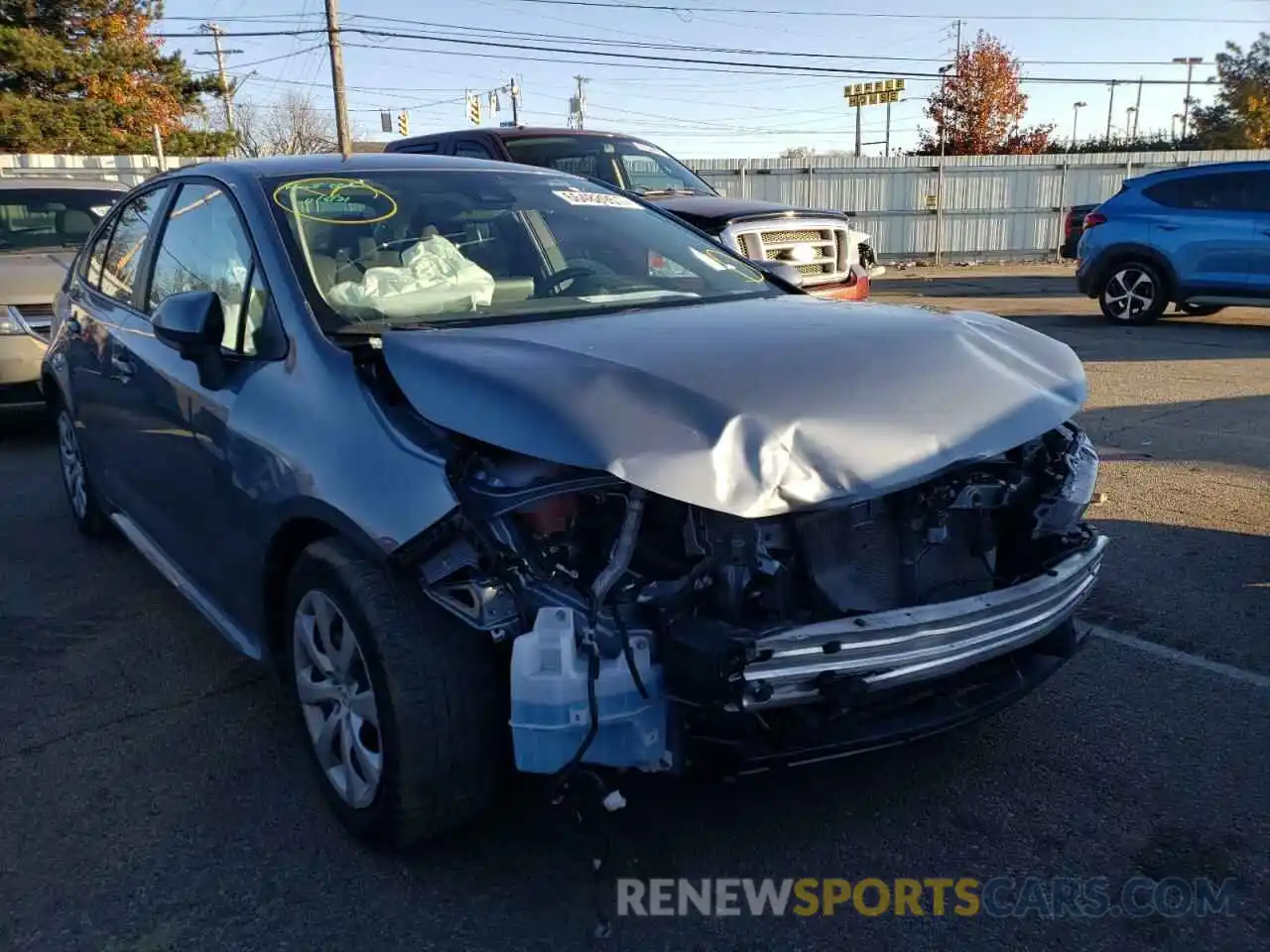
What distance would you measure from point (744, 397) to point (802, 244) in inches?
266

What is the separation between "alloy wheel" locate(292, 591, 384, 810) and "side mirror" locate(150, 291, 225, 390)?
84 centimetres

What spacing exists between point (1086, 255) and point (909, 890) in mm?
11678

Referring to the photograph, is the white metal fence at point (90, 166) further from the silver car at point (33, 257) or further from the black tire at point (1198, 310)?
the black tire at point (1198, 310)

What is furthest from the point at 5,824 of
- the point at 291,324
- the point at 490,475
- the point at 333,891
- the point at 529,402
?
the point at 529,402

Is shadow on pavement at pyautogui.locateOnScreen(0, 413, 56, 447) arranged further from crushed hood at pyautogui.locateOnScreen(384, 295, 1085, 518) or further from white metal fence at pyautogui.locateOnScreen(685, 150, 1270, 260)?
white metal fence at pyautogui.locateOnScreen(685, 150, 1270, 260)

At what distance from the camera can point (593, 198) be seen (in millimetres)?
4148

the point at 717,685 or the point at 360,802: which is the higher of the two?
the point at 717,685

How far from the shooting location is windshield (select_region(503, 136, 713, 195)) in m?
9.41

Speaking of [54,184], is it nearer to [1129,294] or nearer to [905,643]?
[905,643]

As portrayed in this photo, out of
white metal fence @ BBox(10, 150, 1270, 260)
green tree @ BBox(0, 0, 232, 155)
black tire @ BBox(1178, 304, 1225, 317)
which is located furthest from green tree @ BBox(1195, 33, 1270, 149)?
green tree @ BBox(0, 0, 232, 155)

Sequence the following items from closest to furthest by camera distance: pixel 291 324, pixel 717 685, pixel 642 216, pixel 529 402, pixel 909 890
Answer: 1. pixel 717 685
2. pixel 529 402
3. pixel 909 890
4. pixel 291 324
5. pixel 642 216

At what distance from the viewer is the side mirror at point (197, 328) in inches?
122

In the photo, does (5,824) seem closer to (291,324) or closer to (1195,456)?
(291,324)

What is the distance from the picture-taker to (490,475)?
8.09 ft
